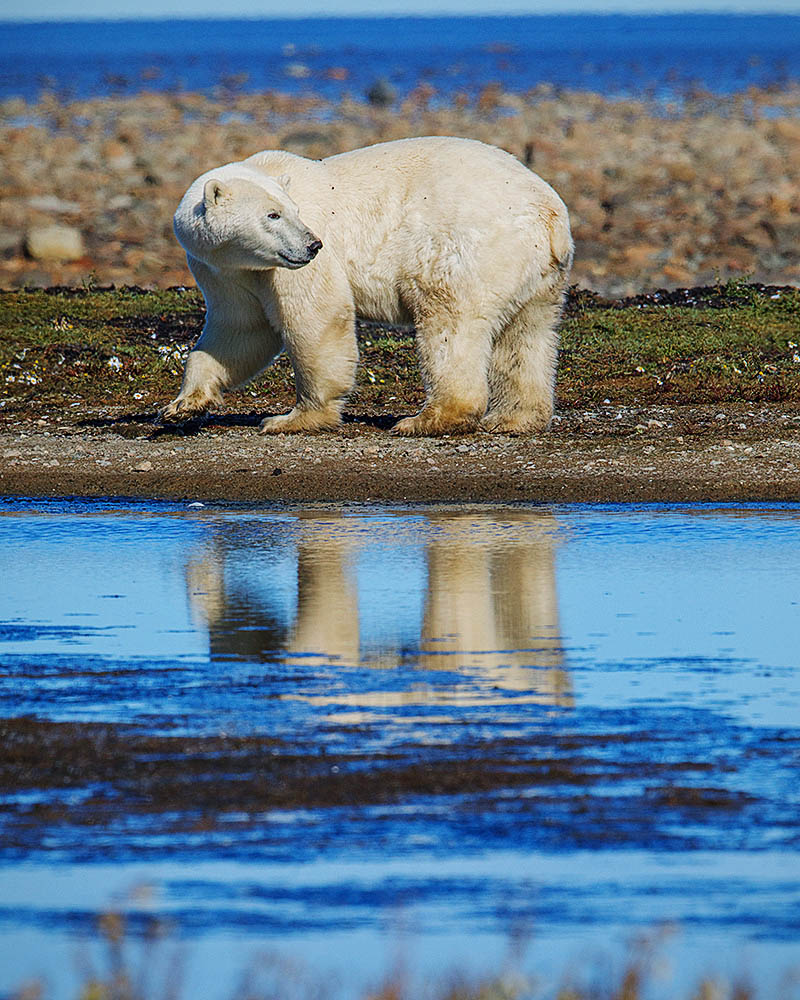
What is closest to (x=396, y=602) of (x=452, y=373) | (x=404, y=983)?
(x=404, y=983)

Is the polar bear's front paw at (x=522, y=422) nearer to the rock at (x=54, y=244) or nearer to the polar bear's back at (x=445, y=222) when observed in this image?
the polar bear's back at (x=445, y=222)

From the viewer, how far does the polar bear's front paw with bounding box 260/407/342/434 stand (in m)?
10.0

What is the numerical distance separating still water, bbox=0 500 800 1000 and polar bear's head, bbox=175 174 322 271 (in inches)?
86.7

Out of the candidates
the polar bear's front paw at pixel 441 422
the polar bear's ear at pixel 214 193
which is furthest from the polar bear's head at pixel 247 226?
the polar bear's front paw at pixel 441 422

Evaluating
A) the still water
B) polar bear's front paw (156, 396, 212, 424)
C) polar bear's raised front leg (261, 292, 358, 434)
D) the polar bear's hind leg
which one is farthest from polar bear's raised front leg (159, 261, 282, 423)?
the still water

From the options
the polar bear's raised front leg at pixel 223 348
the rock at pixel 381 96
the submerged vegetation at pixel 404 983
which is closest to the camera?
the submerged vegetation at pixel 404 983

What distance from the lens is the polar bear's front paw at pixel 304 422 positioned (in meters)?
10.0

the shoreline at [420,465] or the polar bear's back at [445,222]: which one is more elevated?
the polar bear's back at [445,222]

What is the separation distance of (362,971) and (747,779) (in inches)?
55.0

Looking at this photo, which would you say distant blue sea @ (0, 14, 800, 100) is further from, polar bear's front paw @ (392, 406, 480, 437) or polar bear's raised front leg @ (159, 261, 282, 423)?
polar bear's raised front leg @ (159, 261, 282, 423)

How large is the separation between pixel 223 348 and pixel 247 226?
0.94 meters

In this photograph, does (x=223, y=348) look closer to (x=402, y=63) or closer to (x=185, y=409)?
(x=185, y=409)

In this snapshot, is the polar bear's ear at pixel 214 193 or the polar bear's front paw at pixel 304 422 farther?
the polar bear's front paw at pixel 304 422

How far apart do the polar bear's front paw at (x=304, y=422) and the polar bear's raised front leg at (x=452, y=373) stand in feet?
1.44
